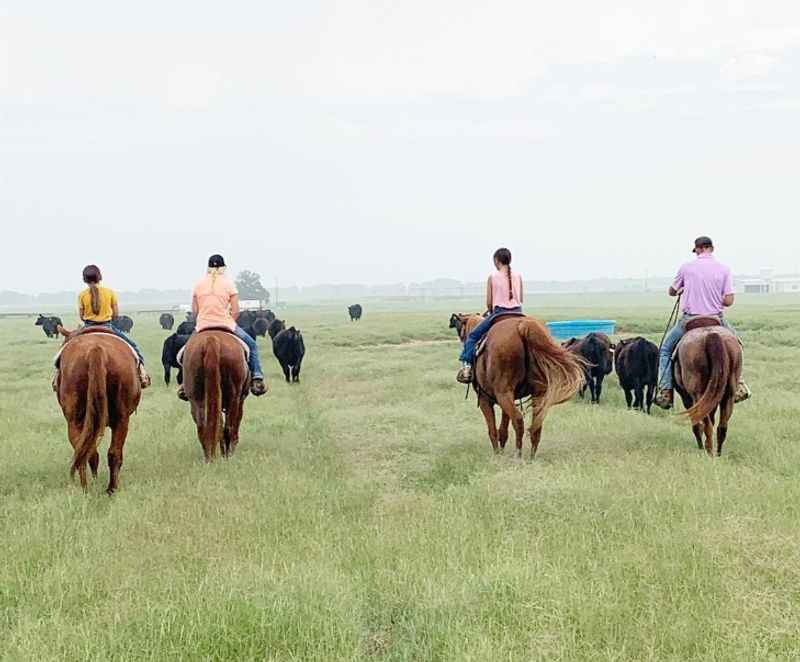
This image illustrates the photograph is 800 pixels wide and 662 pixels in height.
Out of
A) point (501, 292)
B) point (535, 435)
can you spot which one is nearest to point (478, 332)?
point (501, 292)

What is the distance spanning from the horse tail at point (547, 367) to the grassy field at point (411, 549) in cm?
79

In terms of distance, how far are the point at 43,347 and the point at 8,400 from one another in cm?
1813

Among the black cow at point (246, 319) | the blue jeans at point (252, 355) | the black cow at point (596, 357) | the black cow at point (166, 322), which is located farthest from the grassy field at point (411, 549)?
the black cow at point (166, 322)

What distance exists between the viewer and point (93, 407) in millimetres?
7152

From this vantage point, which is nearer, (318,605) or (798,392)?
(318,605)

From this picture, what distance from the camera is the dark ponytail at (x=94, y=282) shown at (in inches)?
316

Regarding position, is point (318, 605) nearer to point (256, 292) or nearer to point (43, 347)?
point (43, 347)

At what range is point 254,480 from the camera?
781cm

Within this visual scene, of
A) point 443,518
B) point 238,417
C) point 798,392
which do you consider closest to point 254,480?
point 238,417

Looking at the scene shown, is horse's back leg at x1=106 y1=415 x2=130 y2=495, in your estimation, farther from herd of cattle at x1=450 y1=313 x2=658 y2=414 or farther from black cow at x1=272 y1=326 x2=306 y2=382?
black cow at x1=272 y1=326 x2=306 y2=382

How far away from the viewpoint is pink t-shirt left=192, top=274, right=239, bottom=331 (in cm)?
890

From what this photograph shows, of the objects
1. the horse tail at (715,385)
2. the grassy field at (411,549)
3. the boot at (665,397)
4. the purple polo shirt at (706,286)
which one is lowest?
the grassy field at (411,549)

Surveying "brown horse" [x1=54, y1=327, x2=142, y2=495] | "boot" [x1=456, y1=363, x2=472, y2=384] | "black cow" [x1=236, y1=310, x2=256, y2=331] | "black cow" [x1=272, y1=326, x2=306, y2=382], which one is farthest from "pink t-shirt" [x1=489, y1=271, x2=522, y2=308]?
"black cow" [x1=236, y1=310, x2=256, y2=331]

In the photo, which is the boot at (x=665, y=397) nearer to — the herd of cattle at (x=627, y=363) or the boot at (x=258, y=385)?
the herd of cattle at (x=627, y=363)
